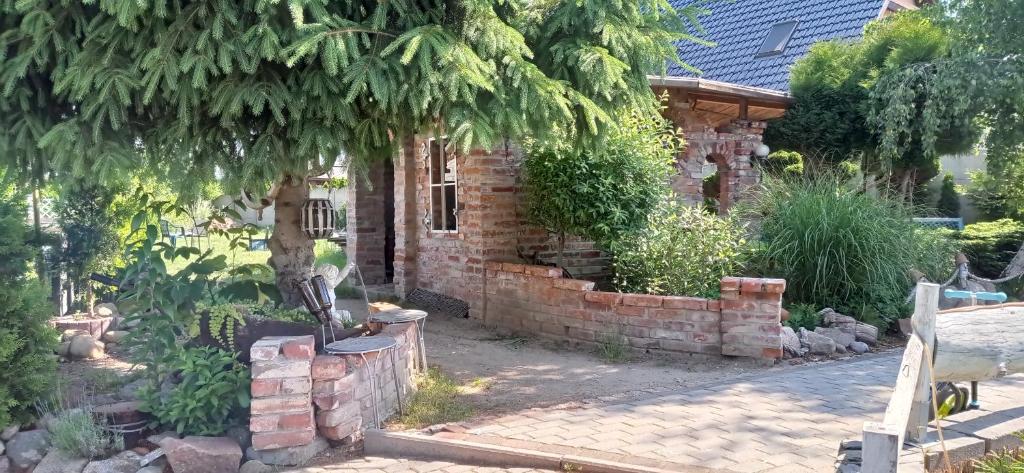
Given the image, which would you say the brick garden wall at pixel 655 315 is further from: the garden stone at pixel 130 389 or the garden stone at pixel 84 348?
the garden stone at pixel 84 348

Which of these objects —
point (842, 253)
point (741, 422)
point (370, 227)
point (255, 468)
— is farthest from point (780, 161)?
point (255, 468)

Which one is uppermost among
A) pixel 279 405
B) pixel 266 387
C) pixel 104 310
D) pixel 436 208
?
pixel 436 208

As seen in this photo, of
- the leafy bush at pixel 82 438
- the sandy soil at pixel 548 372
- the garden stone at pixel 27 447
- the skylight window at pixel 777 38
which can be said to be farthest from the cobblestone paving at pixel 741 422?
the skylight window at pixel 777 38

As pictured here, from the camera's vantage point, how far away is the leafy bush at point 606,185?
24.4 ft

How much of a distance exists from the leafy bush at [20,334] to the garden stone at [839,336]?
6.18 metres

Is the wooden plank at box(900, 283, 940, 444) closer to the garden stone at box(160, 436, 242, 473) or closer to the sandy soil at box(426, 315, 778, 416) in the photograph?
the sandy soil at box(426, 315, 778, 416)

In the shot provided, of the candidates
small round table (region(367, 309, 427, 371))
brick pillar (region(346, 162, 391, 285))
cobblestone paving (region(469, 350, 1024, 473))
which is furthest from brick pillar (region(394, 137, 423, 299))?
cobblestone paving (region(469, 350, 1024, 473))

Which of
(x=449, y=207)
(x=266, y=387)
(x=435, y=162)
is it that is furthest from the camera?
(x=435, y=162)

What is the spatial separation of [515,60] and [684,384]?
2.81 m

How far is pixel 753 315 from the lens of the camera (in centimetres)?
657

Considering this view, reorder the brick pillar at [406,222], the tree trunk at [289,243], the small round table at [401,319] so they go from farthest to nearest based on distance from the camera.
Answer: the brick pillar at [406,222], the tree trunk at [289,243], the small round table at [401,319]

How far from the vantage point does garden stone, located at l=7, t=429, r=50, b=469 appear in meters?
4.38

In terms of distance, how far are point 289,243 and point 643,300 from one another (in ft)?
10.2

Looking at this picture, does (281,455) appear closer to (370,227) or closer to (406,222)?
(406,222)
